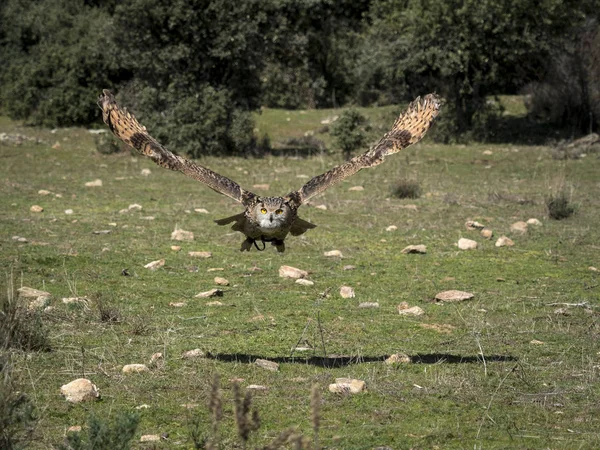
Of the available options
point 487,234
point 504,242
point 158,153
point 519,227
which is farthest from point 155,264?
point 519,227

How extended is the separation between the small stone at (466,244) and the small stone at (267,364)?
6776 millimetres

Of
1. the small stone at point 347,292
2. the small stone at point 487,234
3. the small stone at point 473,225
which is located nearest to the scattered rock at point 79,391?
the small stone at point 347,292

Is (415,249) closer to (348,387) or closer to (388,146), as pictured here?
(388,146)

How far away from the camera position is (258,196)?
813 centimetres

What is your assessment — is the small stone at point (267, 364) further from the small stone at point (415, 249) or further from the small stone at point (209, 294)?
the small stone at point (415, 249)

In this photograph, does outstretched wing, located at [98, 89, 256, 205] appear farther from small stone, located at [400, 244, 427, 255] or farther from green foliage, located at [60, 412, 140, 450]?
small stone, located at [400, 244, 427, 255]

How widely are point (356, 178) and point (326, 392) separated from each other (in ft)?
46.9

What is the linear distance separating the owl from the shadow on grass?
3.37ft

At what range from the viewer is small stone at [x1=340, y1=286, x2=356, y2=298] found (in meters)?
11.1

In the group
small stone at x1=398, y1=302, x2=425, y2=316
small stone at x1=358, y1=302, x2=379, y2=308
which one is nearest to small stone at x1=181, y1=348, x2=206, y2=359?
small stone at x1=358, y1=302, x2=379, y2=308

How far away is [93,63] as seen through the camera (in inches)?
1228

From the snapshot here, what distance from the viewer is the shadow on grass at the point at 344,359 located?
8.27 metres

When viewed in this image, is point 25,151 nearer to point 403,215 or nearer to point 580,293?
point 403,215

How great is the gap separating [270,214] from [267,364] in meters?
1.31
